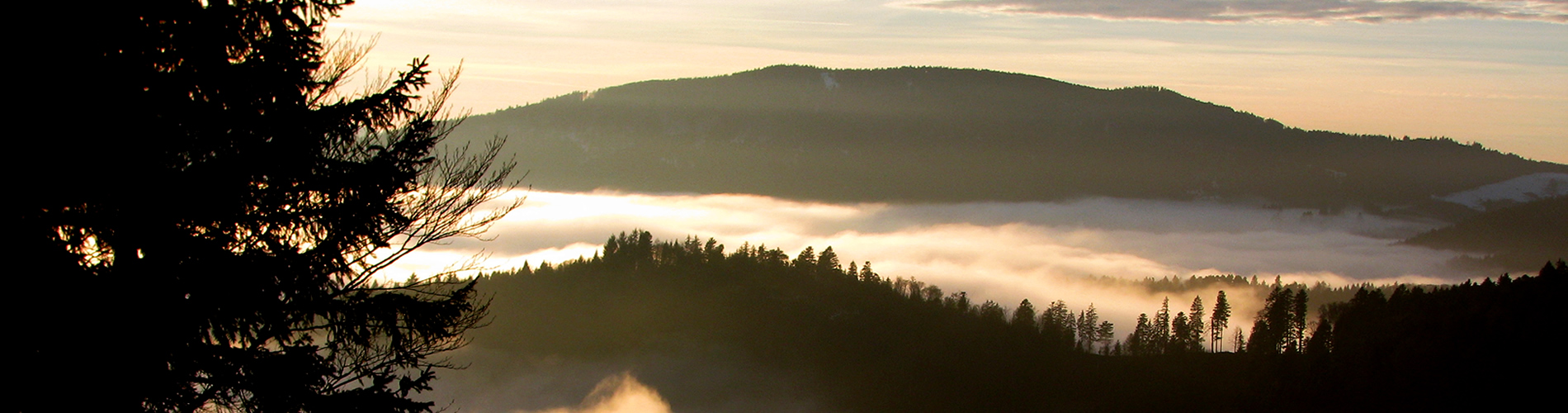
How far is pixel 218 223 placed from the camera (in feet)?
23.2

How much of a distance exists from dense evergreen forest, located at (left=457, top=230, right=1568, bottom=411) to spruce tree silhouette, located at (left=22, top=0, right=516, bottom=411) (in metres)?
64.8

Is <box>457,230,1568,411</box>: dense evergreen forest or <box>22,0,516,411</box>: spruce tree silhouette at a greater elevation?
<box>457,230,1568,411</box>: dense evergreen forest

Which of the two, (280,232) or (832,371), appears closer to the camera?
(280,232)

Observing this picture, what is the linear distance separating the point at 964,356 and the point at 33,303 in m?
98.8

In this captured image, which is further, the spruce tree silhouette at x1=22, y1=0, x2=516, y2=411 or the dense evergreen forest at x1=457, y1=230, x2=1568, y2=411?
the dense evergreen forest at x1=457, y1=230, x2=1568, y2=411

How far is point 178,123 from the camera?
22.5ft

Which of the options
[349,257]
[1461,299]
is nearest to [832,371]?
[1461,299]

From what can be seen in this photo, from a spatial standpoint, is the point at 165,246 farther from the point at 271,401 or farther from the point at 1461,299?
the point at 1461,299

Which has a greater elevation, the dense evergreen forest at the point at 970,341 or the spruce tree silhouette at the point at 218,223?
the dense evergreen forest at the point at 970,341

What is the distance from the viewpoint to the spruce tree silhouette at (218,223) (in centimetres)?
641

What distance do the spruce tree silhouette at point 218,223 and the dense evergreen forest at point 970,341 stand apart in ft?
213

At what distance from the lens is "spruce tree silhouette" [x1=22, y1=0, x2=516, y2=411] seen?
6414mm

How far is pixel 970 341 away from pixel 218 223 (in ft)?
334

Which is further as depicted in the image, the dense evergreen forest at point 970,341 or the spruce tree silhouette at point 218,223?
the dense evergreen forest at point 970,341
